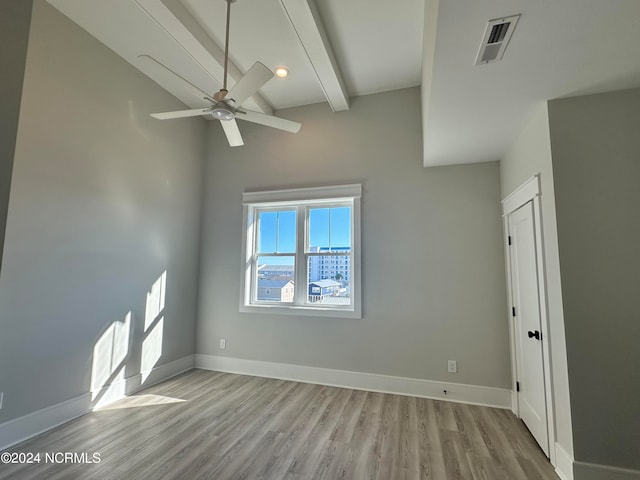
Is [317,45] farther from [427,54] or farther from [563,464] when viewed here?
[563,464]

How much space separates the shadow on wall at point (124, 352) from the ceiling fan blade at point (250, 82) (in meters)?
2.57

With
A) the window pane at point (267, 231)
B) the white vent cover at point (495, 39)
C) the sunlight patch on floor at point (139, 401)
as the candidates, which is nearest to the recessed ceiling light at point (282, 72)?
the window pane at point (267, 231)

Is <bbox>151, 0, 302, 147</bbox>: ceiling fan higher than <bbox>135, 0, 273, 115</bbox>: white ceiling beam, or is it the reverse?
<bbox>135, 0, 273, 115</bbox>: white ceiling beam

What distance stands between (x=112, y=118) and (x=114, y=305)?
2.00 meters

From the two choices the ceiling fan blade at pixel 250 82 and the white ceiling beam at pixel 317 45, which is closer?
the ceiling fan blade at pixel 250 82

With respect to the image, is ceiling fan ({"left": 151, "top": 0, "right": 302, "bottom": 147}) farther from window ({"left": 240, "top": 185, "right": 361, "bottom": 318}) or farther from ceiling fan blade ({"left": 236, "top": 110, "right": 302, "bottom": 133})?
window ({"left": 240, "top": 185, "right": 361, "bottom": 318})

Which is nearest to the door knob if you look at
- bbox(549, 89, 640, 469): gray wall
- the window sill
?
bbox(549, 89, 640, 469): gray wall

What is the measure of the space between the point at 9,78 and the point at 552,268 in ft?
10.0

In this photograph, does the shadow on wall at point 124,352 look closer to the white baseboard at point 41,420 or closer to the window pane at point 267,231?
the white baseboard at point 41,420

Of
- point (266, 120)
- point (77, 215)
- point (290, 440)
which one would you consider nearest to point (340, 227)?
point (266, 120)

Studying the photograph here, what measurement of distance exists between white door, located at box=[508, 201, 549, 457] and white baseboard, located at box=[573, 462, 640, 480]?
351 mm

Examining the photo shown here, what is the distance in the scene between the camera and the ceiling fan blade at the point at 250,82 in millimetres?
2145

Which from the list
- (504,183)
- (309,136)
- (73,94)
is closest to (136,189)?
(73,94)

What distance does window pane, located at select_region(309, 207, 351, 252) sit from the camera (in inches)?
155
